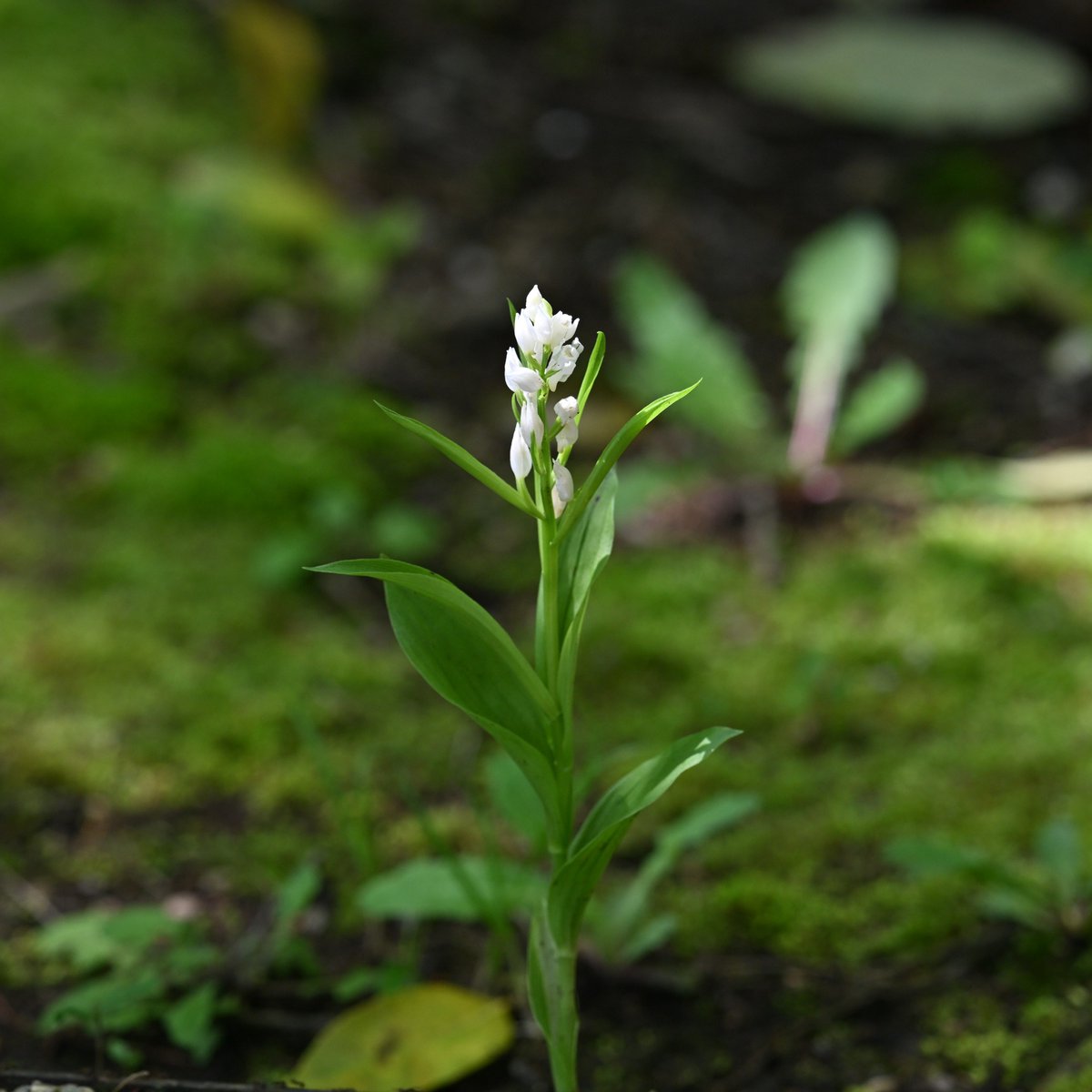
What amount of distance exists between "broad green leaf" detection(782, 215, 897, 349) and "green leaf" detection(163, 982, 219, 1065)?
2271mm

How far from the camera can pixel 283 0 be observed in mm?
5047

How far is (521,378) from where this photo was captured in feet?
3.43

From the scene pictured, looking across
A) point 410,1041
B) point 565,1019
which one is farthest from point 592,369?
point 410,1041

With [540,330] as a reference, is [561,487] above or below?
below

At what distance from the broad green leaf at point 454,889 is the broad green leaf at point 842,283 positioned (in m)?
Answer: 1.95

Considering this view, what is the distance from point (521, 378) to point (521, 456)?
0.25 ft

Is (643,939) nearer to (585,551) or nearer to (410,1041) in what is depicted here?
(410,1041)

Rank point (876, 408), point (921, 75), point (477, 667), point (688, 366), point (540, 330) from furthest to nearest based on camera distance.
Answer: point (921, 75), point (688, 366), point (876, 408), point (477, 667), point (540, 330)

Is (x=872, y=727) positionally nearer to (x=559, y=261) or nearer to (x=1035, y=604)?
(x=1035, y=604)

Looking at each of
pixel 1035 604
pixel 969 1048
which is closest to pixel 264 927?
pixel 969 1048

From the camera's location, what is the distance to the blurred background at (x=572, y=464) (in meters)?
1.75

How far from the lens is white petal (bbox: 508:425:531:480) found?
1071 mm

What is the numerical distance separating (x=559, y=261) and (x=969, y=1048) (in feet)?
10.2

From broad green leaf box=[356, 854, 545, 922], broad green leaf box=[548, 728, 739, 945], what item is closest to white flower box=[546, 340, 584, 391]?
broad green leaf box=[548, 728, 739, 945]
